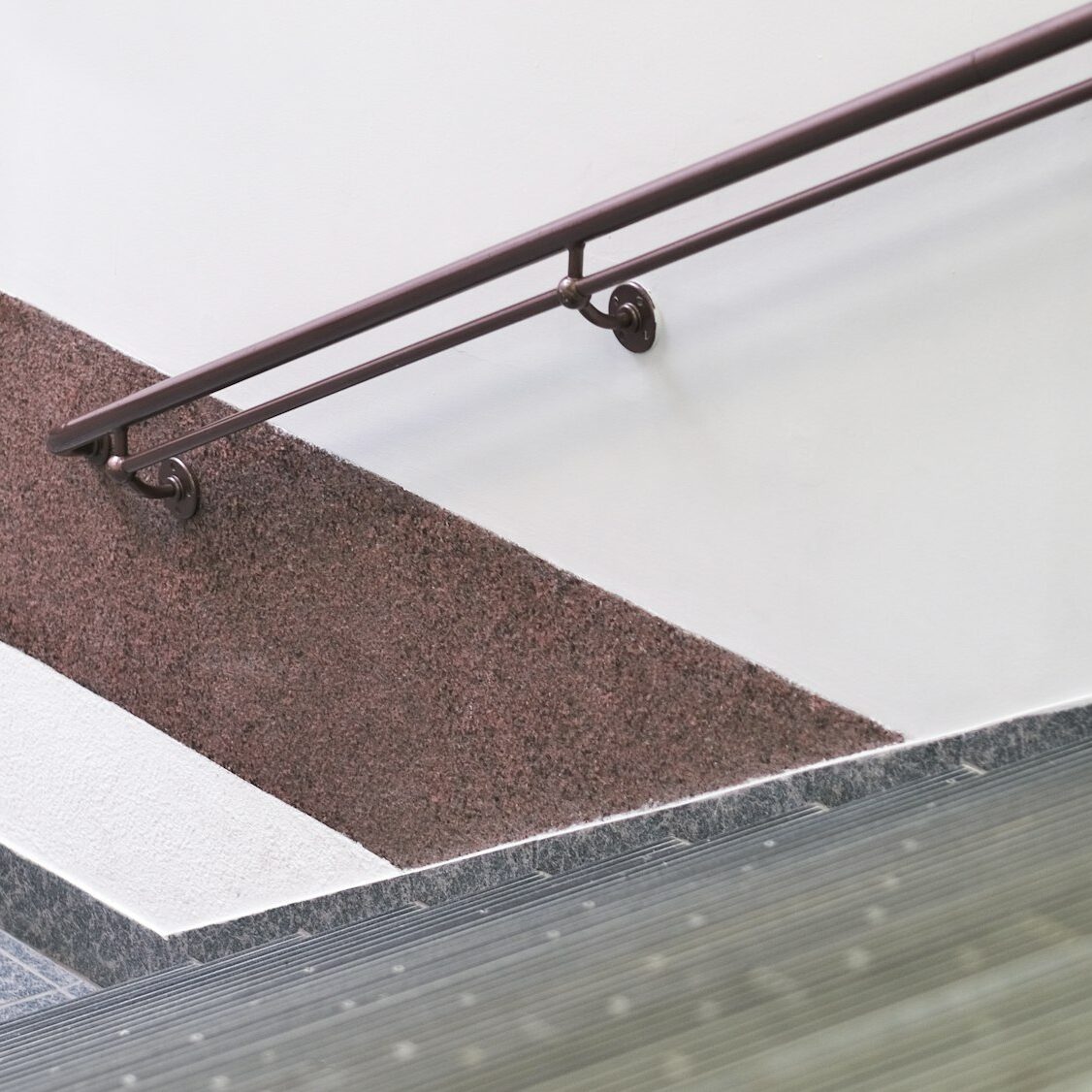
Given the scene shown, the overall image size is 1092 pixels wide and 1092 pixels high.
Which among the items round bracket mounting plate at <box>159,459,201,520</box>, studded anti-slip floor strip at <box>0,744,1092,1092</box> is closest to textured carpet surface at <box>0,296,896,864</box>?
round bracket mounting plate at <box>159,459,201,520</box>

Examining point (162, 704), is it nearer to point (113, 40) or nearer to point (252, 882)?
point (252, 882)

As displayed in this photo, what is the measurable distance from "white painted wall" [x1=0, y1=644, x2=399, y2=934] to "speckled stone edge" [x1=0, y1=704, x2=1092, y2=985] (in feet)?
0.06

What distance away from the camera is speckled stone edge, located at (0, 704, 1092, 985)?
1073 mm

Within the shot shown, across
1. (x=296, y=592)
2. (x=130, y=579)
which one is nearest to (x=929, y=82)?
(x=296, y=592)

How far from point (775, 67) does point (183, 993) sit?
965mm

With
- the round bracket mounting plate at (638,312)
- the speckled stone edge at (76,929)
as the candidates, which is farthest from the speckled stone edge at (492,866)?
the round bracket mounting plate at (638,312)

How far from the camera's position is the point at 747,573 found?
1.17 meters

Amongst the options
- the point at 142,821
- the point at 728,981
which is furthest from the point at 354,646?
the point at 728,981

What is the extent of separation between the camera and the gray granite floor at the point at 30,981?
5.28 feet

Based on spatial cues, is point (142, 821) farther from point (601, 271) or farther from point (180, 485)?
point (601, 271)

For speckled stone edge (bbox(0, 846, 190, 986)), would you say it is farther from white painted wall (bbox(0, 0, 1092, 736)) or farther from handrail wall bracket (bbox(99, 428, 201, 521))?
white painted wall (bbox(0, 0, 1092, 736))

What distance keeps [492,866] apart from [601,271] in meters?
0.64

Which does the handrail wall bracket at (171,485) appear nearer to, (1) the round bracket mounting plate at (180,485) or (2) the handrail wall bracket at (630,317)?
(1) the round bracket mounting plate at (180,485)

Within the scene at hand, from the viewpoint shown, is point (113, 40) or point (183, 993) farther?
point (113, 40)
